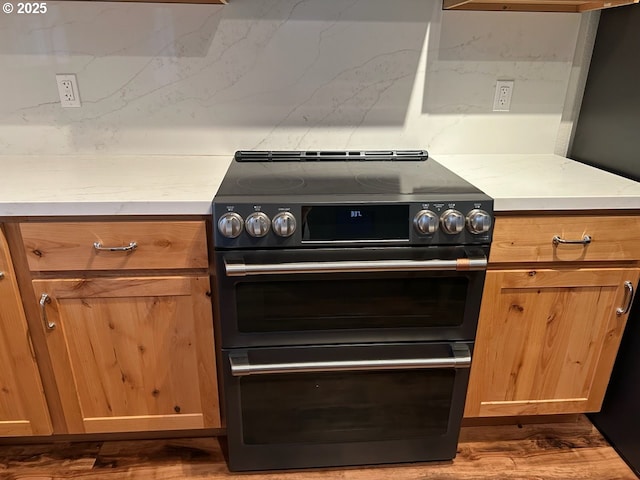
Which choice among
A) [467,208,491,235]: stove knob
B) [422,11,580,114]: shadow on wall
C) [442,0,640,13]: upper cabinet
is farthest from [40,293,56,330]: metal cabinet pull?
[442,0,640,13]: upper cabinet

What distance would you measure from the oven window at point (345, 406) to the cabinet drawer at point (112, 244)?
413 millimetres

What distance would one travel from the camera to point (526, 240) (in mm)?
1279

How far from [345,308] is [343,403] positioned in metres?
0.32

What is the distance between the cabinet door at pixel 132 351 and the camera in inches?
49.6

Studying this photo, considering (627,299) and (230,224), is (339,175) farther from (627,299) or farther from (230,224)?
(627,299)

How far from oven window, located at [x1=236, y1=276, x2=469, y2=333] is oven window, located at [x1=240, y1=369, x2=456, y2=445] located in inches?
6.6

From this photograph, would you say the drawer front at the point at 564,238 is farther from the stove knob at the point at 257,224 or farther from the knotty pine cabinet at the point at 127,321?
the knotty pine cabinet at the point at 127,321

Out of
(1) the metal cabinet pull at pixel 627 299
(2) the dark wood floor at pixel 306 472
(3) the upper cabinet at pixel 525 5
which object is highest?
(3) the upper cabinet at pixel 525 5

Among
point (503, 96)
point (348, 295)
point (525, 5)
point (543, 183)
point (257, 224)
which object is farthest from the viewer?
point (503, 96)

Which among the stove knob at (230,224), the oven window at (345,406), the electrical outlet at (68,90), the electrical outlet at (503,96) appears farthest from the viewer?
the electrical outlet at (503,96)

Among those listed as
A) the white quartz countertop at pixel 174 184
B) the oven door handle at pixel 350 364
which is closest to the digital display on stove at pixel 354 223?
the white quartz countertop at pixel 174 184

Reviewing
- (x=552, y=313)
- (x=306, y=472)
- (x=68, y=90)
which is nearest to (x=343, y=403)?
(x=306, y=472)

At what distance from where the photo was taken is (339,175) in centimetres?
142

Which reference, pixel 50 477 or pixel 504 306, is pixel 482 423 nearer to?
pixel 504 306
